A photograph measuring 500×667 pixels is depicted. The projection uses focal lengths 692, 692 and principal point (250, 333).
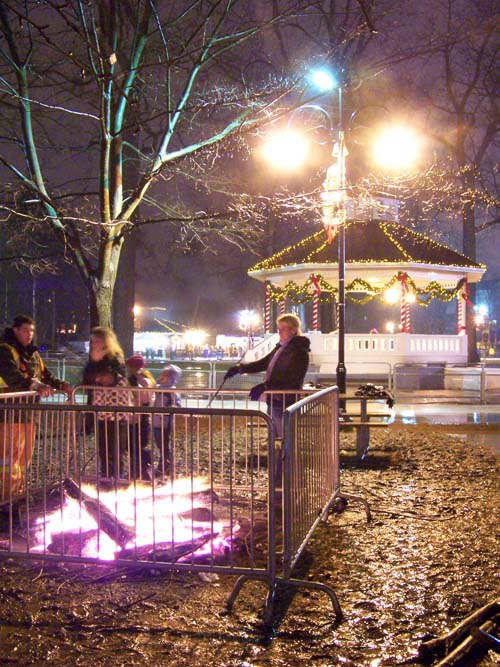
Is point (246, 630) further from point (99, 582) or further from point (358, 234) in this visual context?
point (358, 234)

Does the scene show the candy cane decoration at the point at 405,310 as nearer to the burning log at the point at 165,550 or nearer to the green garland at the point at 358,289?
the green garland at the point at 358,289

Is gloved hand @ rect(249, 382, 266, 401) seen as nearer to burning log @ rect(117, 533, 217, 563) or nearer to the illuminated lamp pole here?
burning log @ rect(117, 533, 217, 563)

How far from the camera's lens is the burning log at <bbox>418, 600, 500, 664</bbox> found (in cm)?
368

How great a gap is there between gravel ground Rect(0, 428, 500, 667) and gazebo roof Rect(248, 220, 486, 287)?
61.3ft

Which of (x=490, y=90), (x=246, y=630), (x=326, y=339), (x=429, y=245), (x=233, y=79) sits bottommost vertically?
(x=246, y=630)

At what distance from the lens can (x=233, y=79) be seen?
15.0 m

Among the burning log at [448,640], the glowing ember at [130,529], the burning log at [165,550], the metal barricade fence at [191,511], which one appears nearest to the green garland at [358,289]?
the metal barricade fence at [191,511]

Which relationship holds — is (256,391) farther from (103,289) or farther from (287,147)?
(287,147)

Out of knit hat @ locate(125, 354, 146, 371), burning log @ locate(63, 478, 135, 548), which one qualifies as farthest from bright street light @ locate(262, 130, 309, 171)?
burning log @ locate(63, 478, 135, 548)

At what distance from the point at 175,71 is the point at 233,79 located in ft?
6.53

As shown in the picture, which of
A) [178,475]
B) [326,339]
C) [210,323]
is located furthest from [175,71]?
[210,323]

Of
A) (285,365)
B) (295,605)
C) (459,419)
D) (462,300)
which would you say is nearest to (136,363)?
(285,365)

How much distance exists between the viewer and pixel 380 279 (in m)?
27.5

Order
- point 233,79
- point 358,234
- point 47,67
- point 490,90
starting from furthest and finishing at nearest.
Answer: point 490,90
point 358,234
point 233,79
point 47,67
